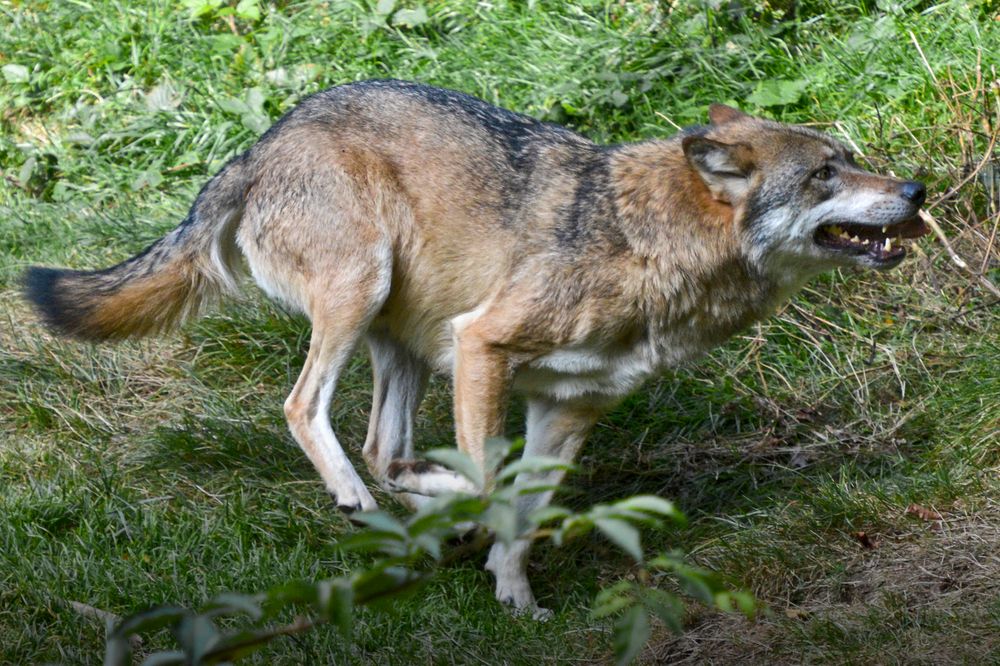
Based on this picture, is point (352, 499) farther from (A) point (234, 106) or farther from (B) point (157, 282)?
(A) point (234, 106)

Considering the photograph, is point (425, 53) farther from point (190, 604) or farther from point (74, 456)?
point (190, 604)

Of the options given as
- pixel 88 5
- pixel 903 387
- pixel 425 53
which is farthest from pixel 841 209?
pixel 88 5

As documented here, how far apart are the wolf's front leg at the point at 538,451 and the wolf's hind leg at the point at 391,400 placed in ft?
1.95

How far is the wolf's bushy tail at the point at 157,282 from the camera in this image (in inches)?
211

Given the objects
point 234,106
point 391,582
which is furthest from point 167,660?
point 234,106

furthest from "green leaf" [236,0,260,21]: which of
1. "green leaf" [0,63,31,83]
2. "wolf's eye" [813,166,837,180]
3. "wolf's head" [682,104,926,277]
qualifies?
"wolf's eye" [813,166,837,180]

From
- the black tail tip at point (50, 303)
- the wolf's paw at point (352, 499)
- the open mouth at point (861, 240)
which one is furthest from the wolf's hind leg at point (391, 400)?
the open mouth at point (861, 240)

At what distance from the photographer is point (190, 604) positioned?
445 centimetres

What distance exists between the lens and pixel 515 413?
6285mm

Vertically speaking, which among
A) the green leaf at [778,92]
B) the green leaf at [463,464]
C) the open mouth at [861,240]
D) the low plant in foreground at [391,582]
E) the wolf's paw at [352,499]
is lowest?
the wolf's paw at [352,499]

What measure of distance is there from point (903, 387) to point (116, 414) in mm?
3851

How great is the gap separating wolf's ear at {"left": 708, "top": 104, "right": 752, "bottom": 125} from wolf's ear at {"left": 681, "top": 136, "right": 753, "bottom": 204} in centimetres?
51

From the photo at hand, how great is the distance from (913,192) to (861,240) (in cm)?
29

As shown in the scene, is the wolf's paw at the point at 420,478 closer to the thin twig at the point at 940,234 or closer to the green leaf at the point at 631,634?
the thin twig at the point at 940,234
